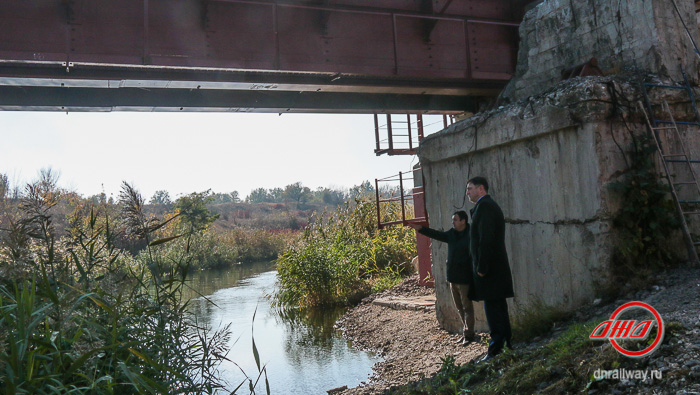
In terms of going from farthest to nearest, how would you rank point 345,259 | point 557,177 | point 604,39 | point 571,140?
point 345,259
point 604,39
point 557,177
point 571,140

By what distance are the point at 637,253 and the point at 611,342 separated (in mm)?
2182

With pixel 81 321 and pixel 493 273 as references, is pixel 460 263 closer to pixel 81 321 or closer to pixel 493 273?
pixel 493 273

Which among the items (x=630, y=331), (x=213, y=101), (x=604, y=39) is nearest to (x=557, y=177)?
(x=604, y=39)

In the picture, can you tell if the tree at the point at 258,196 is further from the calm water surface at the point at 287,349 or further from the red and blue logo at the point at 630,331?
the red and blue logo at the point at 630,331

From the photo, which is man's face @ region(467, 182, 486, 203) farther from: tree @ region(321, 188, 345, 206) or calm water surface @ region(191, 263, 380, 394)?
tree @ region(321, 188, 345, 206)

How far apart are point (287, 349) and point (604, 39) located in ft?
25.8

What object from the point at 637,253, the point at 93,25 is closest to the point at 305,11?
the point at 93,25

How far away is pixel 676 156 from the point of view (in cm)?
595

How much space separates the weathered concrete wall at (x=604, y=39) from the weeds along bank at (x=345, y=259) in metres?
7.79

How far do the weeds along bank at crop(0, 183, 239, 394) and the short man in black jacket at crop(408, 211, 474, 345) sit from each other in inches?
131

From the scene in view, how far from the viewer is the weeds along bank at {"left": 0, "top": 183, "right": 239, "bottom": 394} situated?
3.05 m

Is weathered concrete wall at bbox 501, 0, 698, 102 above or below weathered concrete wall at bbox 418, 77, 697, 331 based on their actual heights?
above

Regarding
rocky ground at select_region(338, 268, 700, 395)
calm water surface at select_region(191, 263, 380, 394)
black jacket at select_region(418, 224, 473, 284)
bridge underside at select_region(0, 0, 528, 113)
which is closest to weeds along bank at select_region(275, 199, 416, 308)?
calm water surface at select_region(191, 263, 380, 394)

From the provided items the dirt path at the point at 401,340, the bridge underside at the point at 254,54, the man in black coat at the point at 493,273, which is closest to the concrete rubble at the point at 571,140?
the dirt path at the point at 401,340
